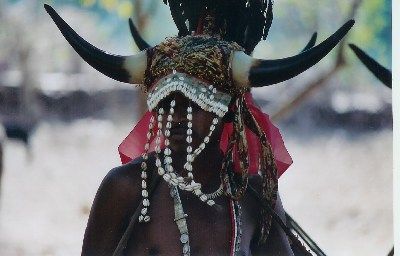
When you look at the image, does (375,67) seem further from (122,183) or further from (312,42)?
(122,183)

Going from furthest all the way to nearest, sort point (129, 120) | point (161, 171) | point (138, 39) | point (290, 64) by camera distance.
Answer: point (129, 120) → point (138, 39) → point (161, 171) → point (290, 64)

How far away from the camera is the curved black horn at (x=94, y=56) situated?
5.72ft

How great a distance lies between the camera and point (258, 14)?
2.04 m

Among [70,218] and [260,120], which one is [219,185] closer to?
[260,120]

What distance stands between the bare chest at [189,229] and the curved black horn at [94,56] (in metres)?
0.35

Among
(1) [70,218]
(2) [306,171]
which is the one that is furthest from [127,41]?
(2) [306,171]

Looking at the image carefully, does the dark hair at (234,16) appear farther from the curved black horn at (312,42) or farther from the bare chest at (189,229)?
the bare chest at (189,229)

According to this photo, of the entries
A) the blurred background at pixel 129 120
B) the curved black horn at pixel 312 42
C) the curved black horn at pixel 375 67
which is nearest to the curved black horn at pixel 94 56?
the blurred background at pixel 129 120

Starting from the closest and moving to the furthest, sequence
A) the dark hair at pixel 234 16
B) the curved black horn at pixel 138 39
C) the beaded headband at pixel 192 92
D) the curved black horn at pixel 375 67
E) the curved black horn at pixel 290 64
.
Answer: the curved black horn at pixel 290 64, the beaded headband at pixel 192 92, the dark hair at pixel 234 16, the curved black horn at pixel 138 39, the curved black horn at pixel 375 67

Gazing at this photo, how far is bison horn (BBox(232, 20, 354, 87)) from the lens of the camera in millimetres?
1663

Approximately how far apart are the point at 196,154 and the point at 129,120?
49 centimetres

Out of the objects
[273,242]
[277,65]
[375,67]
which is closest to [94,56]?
[277,65]

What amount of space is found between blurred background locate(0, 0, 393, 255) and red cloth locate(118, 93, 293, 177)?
0.14 metres

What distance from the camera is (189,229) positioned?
1.83 metres
